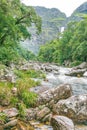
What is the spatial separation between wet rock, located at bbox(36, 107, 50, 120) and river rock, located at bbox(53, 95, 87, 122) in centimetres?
46

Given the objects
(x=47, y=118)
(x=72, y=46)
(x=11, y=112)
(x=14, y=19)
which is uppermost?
(x=14, y=19)

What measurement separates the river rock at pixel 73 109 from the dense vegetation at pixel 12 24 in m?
14.5

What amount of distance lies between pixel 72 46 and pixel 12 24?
137 ft

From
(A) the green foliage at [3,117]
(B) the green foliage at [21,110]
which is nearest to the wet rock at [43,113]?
(B) the green foliage at [21,110]

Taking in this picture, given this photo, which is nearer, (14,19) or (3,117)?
(3,117)

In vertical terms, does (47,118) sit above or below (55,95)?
below

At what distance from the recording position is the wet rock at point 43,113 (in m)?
13.5

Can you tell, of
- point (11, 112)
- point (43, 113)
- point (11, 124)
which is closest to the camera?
point (11, 124)

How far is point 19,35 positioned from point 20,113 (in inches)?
768

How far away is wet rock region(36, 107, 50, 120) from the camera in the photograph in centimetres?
1350

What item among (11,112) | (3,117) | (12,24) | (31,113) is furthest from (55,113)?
(12,24)

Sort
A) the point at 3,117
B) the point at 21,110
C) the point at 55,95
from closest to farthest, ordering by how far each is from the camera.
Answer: the point at 3,117 → the point at 21,110 → the point at 55,95

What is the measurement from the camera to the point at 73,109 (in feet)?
46.6

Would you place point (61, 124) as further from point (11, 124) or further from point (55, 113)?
point (55, 113)
